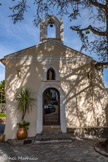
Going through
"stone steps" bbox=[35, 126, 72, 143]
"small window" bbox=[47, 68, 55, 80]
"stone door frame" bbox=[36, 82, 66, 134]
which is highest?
"small window" bbox=[47, 68, 55, 80]

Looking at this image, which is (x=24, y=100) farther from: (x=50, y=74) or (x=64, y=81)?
(x=64, y=81)

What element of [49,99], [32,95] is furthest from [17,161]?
[49,99]

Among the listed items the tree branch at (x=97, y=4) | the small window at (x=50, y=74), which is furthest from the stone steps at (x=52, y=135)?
the tree branch at (x=97, y=4)

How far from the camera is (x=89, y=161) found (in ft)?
15.3

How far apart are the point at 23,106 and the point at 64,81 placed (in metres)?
3.23

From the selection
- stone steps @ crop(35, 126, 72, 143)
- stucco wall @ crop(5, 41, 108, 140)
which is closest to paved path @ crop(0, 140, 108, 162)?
stone steps @ crop(35, 126, 72, 143)

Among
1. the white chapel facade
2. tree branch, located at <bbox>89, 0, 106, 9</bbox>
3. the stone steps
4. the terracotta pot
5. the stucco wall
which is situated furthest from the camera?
the stucco wall

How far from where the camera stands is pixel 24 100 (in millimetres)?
8305

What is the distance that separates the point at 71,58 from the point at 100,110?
13.9 ft

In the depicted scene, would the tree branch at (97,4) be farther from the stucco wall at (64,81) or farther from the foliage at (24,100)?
the foliage at (24,100)

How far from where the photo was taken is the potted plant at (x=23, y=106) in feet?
26.5

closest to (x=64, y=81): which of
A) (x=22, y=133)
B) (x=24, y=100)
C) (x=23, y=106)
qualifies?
(x=24, y=100)

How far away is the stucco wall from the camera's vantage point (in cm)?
895

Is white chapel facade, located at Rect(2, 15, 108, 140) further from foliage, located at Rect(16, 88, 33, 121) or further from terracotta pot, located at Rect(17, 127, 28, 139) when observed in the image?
terracotta pot, located at Rect(17, 127, 28, 139)
